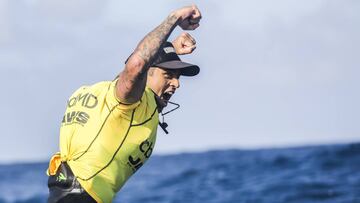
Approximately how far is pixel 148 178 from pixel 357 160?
1034 centimetres

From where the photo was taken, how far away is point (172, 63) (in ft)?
31.6

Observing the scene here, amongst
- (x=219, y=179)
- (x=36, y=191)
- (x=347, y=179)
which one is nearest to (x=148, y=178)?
(x=36, y=191)

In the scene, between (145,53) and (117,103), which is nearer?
(145,53)

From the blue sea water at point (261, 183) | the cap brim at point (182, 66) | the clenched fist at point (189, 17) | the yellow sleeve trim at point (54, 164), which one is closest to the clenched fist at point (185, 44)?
the cap brim at point (182, 66)

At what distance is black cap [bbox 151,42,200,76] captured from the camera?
9.58 metres

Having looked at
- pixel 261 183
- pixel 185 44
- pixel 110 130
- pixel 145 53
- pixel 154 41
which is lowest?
pixel 110 130

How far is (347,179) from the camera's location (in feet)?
84.4

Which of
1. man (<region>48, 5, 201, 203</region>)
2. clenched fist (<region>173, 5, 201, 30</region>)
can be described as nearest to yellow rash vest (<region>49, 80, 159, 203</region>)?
man (<region>48, 5, 201, 203</region>)

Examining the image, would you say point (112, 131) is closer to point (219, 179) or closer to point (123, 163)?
point (123, 163)

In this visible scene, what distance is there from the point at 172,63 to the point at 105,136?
845mm

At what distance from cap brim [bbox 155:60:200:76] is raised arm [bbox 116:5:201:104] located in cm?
44

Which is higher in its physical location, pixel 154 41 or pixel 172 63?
pixel 172 63

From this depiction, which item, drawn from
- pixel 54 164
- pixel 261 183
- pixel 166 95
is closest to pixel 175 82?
pixel 166 95

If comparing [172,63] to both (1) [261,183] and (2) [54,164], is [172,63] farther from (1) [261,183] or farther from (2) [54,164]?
(1) [261,183]
